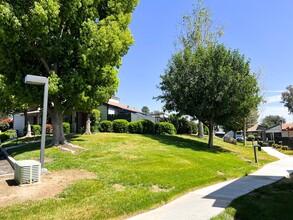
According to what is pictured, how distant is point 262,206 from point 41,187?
235 inches

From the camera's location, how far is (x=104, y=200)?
6.61m

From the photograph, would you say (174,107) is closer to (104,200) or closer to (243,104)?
(243,104)

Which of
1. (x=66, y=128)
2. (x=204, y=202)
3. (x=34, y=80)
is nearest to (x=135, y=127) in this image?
(x=66, y=128)

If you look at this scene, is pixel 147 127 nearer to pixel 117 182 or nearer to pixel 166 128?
pixel 166 128

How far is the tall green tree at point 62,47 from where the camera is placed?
39.6 ft

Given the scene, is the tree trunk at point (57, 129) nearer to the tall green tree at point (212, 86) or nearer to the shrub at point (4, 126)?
the tall green tree at point (212, 86)

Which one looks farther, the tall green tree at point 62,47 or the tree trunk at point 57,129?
the tree trunk at point 57,129

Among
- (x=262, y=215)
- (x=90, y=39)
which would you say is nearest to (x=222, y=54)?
(x=90, y=39)

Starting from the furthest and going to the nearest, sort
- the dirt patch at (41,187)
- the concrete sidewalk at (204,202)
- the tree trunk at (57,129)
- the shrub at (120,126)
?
the shrub at (120,126)
the tree trunk at (57,129)
the dirt patch at (41,187)
the concrete sidewalk at (204,202)

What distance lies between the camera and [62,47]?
1354 cm

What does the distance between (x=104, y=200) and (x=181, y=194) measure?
234 cm

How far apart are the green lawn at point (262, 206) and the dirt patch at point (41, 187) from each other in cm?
446

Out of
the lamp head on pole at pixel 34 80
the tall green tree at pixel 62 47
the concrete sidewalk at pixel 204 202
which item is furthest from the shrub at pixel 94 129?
the concrete sidewalk at pixel 204 202

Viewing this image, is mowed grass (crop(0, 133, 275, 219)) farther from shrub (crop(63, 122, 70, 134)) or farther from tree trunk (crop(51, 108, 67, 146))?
shrub (crop(63, 122, 70, 134))
